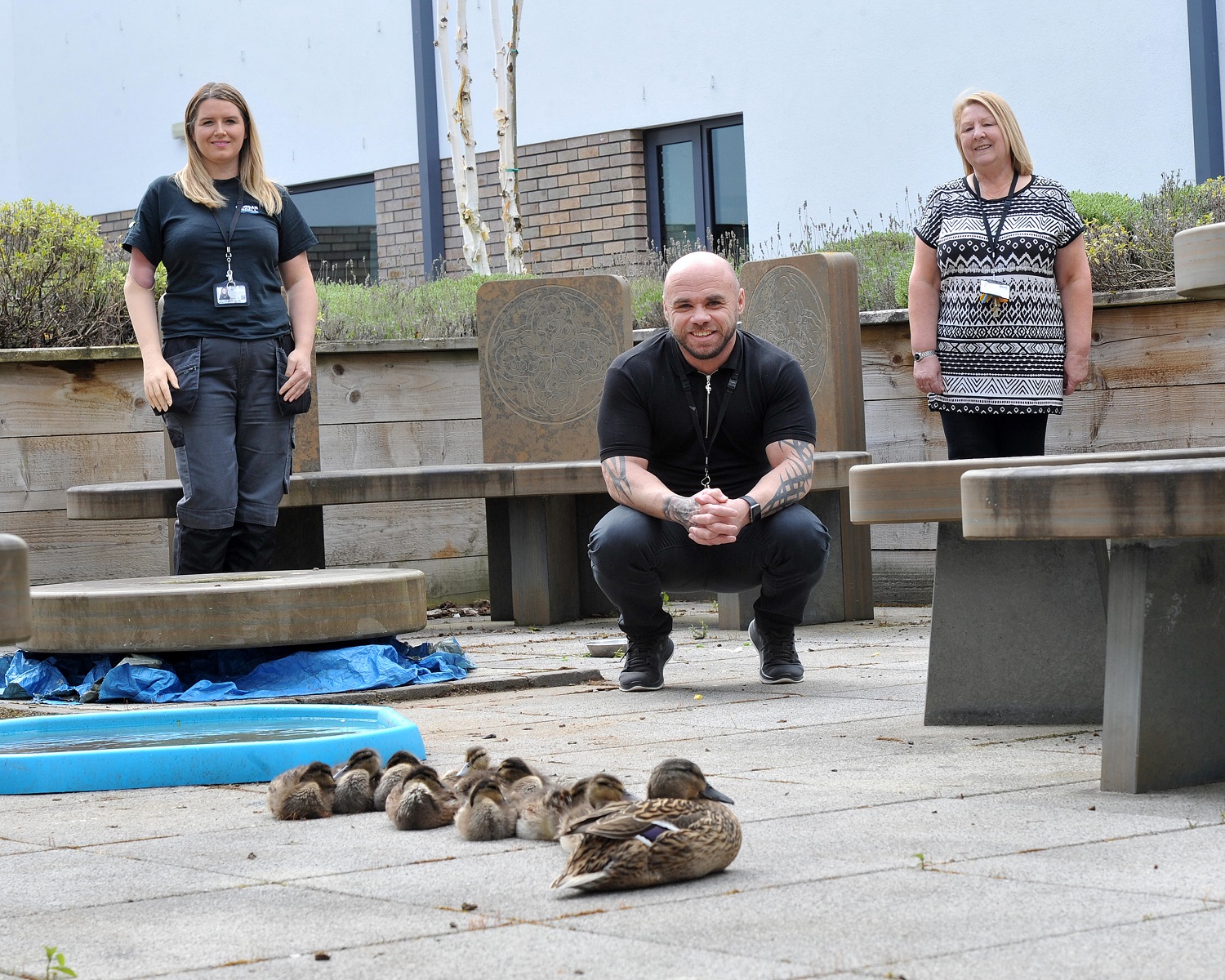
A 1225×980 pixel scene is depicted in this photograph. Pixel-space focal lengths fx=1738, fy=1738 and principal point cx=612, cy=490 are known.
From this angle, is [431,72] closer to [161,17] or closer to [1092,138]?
[161,17]

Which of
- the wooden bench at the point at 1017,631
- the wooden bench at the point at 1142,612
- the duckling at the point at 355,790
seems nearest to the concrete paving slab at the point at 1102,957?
the wooden bench at the point at 1142,612

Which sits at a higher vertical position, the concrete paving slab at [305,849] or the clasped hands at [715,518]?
the clasped hands at [715,518]

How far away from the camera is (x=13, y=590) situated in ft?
7.84

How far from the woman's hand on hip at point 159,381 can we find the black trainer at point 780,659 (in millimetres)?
2240

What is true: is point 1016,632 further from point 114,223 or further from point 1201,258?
point 114,223

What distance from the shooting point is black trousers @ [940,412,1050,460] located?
617 cm

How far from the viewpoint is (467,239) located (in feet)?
48.2

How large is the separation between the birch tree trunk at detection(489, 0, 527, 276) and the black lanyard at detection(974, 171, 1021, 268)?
840cm

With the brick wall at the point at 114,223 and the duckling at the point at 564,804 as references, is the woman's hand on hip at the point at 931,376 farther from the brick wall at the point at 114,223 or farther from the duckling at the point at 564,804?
the brick wall at the point at 114,223

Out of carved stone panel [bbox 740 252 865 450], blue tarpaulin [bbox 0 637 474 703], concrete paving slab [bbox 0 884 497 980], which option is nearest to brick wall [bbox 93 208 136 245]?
carved stone panel [bbox 740 252 865 450]

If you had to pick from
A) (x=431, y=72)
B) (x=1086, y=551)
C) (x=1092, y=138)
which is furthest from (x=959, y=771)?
(x=431, y=72)

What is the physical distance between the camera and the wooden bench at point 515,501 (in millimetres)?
7117

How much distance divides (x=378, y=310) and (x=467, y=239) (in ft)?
13.3

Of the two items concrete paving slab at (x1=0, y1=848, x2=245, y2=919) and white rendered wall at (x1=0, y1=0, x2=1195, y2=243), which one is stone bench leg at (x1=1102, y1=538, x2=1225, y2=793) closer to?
concrete paving slab at (x1=0, y1=848, x2=245, y2=919)
